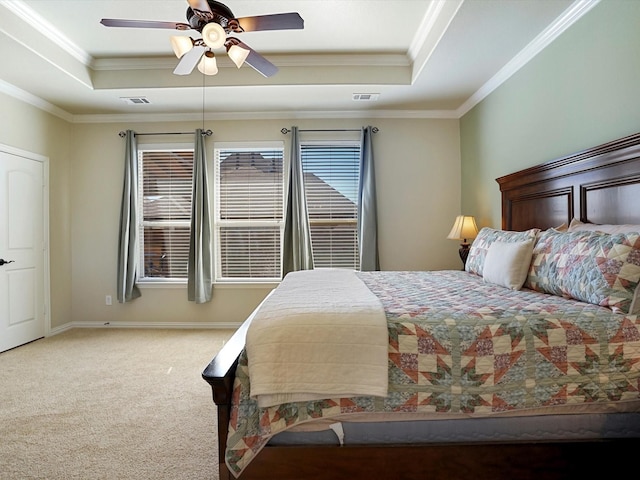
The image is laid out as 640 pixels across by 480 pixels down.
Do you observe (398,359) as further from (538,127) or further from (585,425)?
(538,127)

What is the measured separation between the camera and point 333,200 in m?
4.44

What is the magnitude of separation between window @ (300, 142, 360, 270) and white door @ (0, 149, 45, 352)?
291 cm

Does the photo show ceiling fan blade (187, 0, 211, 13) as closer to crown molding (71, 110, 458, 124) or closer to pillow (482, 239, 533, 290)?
pillow (482, 239, 533, 290)

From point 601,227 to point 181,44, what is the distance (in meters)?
2.69

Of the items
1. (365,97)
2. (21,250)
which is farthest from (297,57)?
(21,250)

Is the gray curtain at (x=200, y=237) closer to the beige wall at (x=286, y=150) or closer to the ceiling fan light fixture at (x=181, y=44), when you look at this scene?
the beige wall at (x=286, y=150)

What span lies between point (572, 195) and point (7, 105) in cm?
490

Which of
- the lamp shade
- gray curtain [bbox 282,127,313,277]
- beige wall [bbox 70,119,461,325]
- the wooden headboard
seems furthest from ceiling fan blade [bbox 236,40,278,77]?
the lamp shade

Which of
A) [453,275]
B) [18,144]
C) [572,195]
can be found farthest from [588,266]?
[18,144]

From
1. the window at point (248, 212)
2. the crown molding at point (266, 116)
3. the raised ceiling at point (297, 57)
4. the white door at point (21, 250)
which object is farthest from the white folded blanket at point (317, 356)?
the white door at point (21, 250)

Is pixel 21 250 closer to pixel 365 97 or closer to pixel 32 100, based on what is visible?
pixel 32 100

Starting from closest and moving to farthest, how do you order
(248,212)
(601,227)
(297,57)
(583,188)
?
1. (601,227)
2. (583,188)
3. (297,57)
4. (248,212)

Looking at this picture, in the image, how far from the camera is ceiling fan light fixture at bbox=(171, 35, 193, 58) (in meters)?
2.25

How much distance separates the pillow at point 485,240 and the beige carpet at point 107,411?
212 cm
